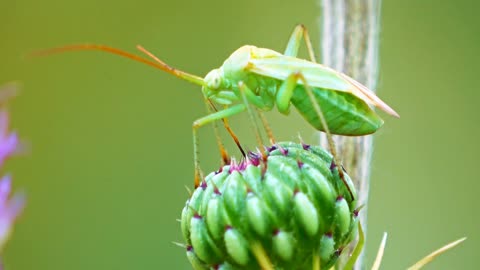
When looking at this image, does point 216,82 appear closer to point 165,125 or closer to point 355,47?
point 355,47

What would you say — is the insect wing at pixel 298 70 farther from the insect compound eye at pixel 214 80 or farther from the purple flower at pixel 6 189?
the purple flower at pixel 6 189

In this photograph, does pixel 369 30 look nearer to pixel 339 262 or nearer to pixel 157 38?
pixel 339 262

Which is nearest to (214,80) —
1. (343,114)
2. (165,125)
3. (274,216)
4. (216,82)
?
(216,82)

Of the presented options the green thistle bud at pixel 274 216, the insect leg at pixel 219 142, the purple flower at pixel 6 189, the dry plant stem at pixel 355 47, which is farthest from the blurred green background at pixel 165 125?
the purple flower at pixel 6 189

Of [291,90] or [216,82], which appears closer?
[291,90]

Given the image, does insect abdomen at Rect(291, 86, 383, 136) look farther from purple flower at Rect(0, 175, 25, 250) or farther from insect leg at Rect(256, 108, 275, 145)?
purple flower at Rect(0, 175, 25, 250)

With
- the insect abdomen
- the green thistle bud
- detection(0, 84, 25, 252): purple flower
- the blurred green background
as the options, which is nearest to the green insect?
the insect abdomen
